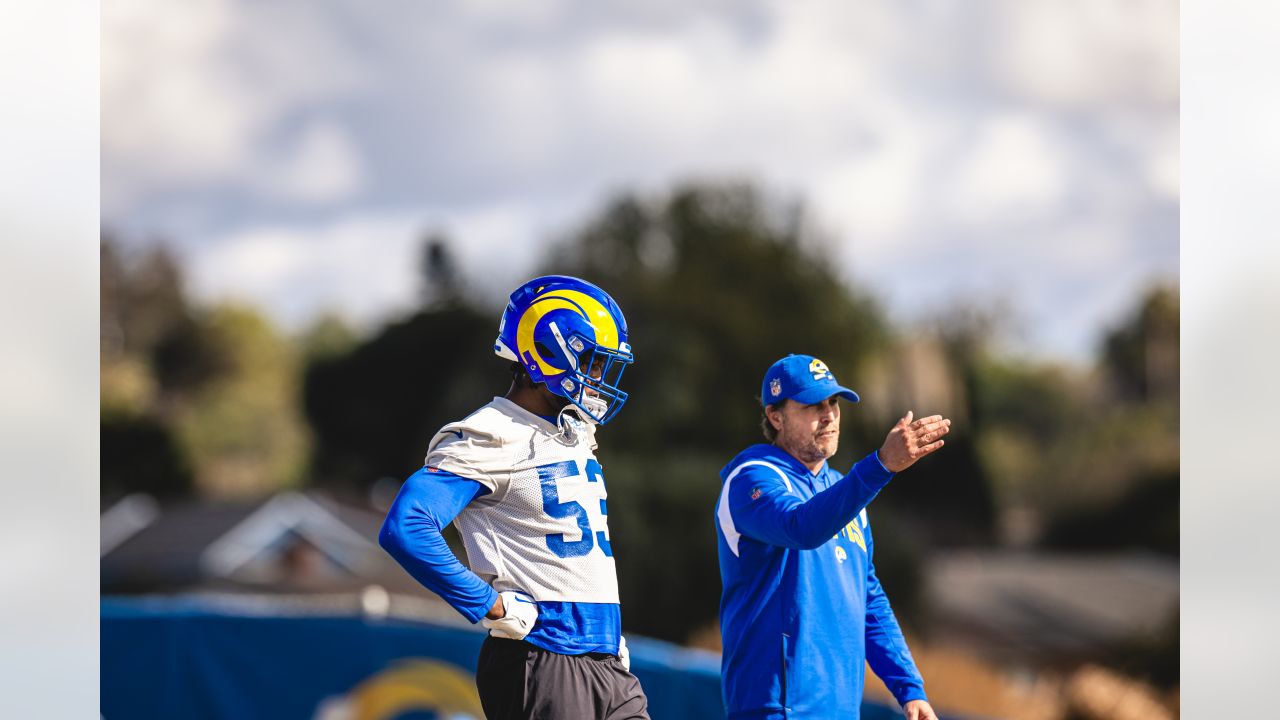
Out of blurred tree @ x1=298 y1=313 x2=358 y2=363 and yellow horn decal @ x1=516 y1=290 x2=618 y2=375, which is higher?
blurred tree @ x1=298 y1=313 x2=358 y2=363

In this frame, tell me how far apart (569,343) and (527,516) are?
0.48 m

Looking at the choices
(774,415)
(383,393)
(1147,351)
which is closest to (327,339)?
(383,393)

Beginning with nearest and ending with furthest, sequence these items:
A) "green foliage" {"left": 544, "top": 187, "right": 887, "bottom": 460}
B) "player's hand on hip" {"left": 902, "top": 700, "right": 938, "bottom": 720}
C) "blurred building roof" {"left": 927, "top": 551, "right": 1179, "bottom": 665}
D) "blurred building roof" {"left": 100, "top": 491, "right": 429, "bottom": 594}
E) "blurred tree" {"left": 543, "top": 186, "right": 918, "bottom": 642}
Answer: "player's hand on hip" {"left": 902, "top": 700, "right": 938, "bottom": 720} < "blurred tree" {"left": 543, "top": 186, "right": 918, "bottom": 642} < "blurred building roof" {"left": 927, "top": 551, "right": 1179, "bottom": 665} < "green foliage" {"left": 544, "top": 187, "right": 887, "bottom": 460} < "blurred building roof" {"left": 100, "top": 491, "right": 429, "bottom": 594}

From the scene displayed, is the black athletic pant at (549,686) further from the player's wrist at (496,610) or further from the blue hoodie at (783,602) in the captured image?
the blue hoodie at (783,602)

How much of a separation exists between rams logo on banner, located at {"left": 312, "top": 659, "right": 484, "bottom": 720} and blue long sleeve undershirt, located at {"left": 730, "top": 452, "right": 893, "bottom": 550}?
480cm

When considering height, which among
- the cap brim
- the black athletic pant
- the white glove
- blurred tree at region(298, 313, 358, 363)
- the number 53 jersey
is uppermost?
blurred tree at region(298, 313, 358, 363)

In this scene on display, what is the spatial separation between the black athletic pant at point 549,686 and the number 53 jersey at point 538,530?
0.04m

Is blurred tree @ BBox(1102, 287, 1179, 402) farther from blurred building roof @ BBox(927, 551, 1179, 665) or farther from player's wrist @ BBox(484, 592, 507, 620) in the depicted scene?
player's wrist @ BBox(484, 592, 507, 620)

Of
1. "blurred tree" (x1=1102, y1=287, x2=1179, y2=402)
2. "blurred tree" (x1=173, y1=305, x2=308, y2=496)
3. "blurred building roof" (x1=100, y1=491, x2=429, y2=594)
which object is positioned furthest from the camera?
"blurred tree" (x1=173, y1=305, x2=308, y2=496)

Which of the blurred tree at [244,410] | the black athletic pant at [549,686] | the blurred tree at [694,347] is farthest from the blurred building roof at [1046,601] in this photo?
the blurred tree at [244,410]

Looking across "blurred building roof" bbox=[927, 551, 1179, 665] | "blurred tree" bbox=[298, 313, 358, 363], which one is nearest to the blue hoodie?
"blurred building roof" bbox=[927, 551, 1179, 665]

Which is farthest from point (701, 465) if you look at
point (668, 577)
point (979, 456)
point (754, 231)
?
point (754, 231)

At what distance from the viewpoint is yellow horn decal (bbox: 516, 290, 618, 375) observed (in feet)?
11.9

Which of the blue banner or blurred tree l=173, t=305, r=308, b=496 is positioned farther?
blurred tree l=173, t=305, r=308, b=496
